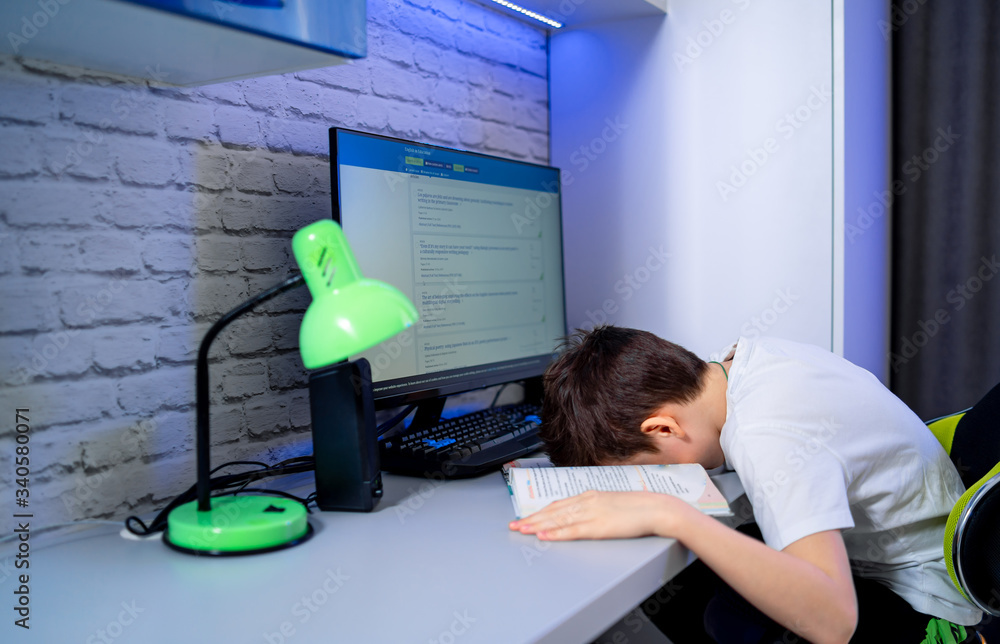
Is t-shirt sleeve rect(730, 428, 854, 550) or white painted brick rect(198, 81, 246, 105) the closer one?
t-shirt sleeve rect(730, 428, 854, 550)

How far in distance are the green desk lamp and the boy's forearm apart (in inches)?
18.3

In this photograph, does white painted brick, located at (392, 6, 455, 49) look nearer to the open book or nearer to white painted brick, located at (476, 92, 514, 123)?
white painted brick, located at (476, 92, 514, 123)

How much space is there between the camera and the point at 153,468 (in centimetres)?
107

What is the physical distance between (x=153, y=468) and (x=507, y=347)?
2.34ft

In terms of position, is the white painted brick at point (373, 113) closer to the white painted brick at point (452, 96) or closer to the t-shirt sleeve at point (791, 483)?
the white painted brick at point (452, 96)

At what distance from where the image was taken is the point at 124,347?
3.37ft

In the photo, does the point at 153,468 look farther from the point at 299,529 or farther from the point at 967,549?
the point at 967,549

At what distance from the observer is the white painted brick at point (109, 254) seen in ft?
3.23

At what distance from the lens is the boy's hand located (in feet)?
2.86

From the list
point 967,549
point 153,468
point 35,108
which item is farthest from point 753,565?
point 35,108

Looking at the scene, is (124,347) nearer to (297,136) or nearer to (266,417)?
(266,417)

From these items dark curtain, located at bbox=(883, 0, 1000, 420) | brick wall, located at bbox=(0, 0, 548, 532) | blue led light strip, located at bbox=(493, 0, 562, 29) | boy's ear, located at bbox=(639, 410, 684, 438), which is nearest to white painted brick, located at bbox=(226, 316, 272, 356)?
brick wall, located at bbox=(0, 0, 548, 532)

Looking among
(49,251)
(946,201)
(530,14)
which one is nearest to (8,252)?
(49,251)

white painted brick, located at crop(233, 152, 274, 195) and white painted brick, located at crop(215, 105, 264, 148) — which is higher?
white painted brick, located at crop(215, 105, 264, 148)
